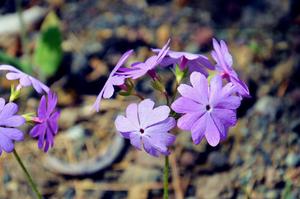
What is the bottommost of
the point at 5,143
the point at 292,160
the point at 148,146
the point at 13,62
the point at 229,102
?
the point at 13,62

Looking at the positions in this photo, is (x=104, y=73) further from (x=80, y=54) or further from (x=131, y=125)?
(x=131, y=125)

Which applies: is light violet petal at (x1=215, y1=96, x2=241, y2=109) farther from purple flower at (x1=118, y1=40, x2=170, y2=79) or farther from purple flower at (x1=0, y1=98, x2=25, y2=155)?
purple flower at (x1=0, y1=98, x2=25, y2=155)

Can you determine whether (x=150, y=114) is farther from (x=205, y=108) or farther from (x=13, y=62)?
(x=13, y=62)

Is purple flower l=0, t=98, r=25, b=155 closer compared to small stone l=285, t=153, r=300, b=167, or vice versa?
purple flower l=0, t=98, r=25, b=155

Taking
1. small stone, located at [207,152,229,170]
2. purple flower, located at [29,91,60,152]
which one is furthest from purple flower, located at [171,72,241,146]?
small stone, located at [207,152,229,170]

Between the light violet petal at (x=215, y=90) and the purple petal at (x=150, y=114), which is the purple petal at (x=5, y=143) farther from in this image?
the light violet petal at (x=215, y=90)

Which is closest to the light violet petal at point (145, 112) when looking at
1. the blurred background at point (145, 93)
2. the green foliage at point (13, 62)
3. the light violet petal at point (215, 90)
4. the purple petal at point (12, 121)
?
the light violet petal at point (215, 90)

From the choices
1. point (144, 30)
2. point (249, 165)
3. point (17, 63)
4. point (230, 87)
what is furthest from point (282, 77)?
point (230, 87)

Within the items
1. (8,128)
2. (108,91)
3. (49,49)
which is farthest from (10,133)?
(49,49)
